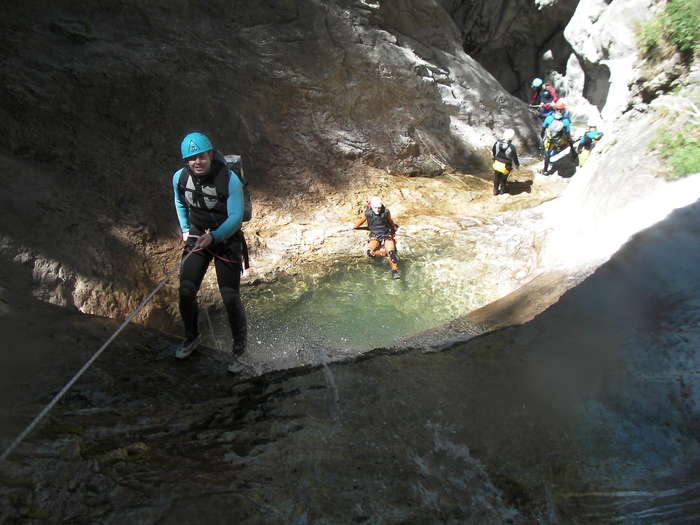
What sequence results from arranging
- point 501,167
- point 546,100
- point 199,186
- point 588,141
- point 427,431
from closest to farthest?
point 427,431 < point 199,186 < point 501,167 < point 588,141 < point 546,100

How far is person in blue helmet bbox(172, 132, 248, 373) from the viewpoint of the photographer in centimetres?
340

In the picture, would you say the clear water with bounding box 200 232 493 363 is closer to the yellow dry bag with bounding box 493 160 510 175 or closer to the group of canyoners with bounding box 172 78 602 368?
the group of canyoners with bounding box 172 78 602 368

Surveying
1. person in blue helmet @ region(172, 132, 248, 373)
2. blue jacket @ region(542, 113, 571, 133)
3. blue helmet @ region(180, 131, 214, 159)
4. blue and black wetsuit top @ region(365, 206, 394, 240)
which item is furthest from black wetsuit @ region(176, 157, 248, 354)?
blue jacket @ region(542, 113, 571, 133)

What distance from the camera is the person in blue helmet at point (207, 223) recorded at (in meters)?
3.40

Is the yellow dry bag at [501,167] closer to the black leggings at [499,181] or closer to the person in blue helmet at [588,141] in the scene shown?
the black leggings at [499,181]

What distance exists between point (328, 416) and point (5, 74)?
7.74 m

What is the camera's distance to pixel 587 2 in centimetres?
1759

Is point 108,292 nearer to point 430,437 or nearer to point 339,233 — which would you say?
point 339,233

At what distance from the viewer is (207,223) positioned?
12.0 ft

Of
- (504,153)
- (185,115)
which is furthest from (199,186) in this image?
(504,153)

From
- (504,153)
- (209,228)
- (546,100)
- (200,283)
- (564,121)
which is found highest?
(546,100)

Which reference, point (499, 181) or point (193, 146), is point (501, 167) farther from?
point (193, 146)

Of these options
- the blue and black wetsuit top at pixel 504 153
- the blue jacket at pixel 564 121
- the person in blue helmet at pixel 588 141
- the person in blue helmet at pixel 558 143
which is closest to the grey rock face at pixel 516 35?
the blue jacket at pixel 564 121

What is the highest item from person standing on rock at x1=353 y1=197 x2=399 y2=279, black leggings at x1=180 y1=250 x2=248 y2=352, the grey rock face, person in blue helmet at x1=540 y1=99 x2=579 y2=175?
the grey rock face
